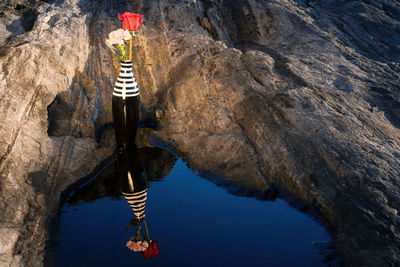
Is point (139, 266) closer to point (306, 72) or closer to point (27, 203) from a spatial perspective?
point (27, 203)

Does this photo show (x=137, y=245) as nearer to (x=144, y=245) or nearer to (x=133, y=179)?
(x=144, y=245)

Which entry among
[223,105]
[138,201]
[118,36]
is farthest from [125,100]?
[223,105]

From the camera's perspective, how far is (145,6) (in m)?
6.01

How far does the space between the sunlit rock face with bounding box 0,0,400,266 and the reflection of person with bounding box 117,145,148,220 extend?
25 centimetres

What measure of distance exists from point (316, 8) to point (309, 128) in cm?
460

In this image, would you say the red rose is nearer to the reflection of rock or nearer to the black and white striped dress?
the black and white striped dress

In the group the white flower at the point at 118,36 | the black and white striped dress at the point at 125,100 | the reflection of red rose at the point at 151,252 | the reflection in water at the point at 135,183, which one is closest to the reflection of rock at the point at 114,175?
the reflection in water at the point at 135,183

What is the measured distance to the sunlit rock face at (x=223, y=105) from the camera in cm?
278

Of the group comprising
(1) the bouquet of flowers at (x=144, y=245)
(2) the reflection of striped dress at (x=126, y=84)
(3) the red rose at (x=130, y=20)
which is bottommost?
(1) the bouquet of flowers at (x=144, y=245)

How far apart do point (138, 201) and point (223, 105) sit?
69.4 inches

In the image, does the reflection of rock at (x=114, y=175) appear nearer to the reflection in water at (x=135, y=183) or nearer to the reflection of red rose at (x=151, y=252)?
the reflection in water at (x=135, y=183)

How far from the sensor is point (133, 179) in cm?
334

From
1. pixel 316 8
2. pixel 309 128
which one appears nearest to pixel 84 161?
pixel 309 128

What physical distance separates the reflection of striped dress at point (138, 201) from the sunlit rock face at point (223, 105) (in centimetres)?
59
